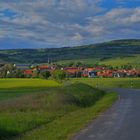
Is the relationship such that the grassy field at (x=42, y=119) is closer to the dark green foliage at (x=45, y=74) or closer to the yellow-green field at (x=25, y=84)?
the yellow-green field at (x=25, y=84)

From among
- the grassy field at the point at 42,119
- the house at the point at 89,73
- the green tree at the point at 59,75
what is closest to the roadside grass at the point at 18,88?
the grassy field at the point at 42,119

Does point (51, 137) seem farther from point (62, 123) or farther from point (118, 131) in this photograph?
point (62, 123)

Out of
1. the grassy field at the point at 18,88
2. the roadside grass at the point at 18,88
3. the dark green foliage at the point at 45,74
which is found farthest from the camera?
the dark green foliage at the point at 45,74

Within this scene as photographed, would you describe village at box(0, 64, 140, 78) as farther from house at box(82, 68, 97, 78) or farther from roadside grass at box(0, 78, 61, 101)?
roadside grass at box(0, 78, 61, 101)

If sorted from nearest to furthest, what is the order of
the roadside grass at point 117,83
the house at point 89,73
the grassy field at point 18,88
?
the grassy field at point 18,88 < the roadside grass at point 117,83 < the house at point 89,73

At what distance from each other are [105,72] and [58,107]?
407 ft

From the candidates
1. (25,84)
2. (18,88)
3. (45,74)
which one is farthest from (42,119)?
(45,74)

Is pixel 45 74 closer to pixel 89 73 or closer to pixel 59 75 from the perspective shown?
pixel 59 75

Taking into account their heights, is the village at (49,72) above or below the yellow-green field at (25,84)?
above

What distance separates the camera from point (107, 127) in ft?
59.9

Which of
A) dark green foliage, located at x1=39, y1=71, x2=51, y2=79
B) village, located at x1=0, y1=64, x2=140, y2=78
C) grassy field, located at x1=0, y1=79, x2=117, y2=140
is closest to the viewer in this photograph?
grassy field, located at x1=0, y1=79, x2=117, y2=140

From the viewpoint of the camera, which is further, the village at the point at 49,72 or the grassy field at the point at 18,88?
the village at the point at 49,72

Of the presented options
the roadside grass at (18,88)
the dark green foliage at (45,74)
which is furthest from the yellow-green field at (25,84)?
the dark green foliage at (45,74)

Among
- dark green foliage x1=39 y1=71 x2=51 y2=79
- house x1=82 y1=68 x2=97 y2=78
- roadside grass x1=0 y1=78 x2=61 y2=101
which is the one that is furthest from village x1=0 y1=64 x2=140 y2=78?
roadside grass x1=0 y1=78 x2=61 y2=101
